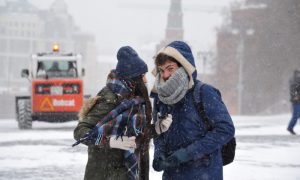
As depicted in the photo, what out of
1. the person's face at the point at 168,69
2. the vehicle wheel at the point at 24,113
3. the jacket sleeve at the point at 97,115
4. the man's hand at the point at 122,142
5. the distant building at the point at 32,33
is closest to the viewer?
the person's face at the point at 168,69

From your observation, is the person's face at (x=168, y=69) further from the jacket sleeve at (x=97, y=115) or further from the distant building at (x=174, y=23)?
the distant building at (x=174, y=23)

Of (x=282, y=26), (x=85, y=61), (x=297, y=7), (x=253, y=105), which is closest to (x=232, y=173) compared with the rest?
(x=297, y=7)

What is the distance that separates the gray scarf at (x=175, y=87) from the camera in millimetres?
3754

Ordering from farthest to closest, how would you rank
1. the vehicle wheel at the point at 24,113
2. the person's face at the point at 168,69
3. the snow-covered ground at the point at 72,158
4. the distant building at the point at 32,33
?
the distant building at the point at 32,33 < the vehicle wheel at the point at 24,113 < the snow-covered ground at the point at 72,158 < the person's face at the point at 168,69

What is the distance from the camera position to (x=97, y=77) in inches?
6211

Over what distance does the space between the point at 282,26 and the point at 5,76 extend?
9414 cm

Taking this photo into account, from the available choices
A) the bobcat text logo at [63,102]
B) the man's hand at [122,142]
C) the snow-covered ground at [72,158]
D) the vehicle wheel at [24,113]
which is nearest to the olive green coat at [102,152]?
the man's hand at [122,142]

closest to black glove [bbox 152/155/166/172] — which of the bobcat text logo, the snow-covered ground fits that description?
the snow-covered ground

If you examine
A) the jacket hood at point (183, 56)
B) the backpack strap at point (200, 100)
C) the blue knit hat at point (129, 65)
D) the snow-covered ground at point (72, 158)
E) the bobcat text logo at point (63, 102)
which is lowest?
the bobcat text logo at point (63, 102)

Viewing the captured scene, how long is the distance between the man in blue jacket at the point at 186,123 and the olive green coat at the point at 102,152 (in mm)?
441

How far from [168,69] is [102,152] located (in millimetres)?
798

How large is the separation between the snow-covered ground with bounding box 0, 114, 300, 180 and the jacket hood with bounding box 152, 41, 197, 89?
18.2ft

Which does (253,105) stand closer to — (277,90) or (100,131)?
(277,90)

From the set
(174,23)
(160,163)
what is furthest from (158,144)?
(174,23)
